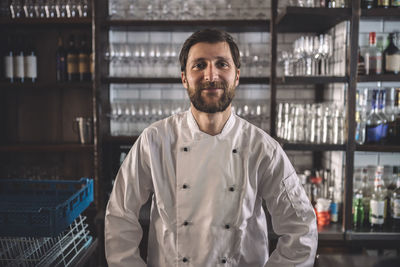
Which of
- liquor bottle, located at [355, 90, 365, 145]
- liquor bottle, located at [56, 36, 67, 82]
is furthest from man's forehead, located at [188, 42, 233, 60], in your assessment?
liquor bottle, located at [56, 36, 67, 82]

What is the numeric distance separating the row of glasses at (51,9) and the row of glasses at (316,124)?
1724 mm

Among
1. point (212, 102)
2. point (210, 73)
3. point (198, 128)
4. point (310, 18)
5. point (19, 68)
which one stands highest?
point (310, 18)

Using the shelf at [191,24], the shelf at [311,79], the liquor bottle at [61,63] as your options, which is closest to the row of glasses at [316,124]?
the shelf at [311,79]

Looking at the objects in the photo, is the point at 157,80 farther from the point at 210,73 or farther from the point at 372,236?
the point at 372,236

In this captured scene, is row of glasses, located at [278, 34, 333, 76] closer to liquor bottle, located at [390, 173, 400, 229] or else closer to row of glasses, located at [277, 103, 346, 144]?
row of glasses, located at [277, 103, 346, 144]

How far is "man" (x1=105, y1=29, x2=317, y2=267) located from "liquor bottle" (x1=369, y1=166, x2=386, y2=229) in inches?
51.9

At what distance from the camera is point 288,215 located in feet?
4.88

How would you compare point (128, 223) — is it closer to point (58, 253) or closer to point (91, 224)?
point (58, 253)

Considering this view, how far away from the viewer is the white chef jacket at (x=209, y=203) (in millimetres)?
1479

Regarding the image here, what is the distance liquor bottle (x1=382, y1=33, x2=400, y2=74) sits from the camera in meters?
2.61

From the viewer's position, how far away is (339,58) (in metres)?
2.81

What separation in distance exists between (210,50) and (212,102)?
20 cm

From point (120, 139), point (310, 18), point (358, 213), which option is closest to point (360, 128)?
point (358, 213)

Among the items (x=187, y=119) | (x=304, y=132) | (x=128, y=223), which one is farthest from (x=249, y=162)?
(x=304, y=132)
